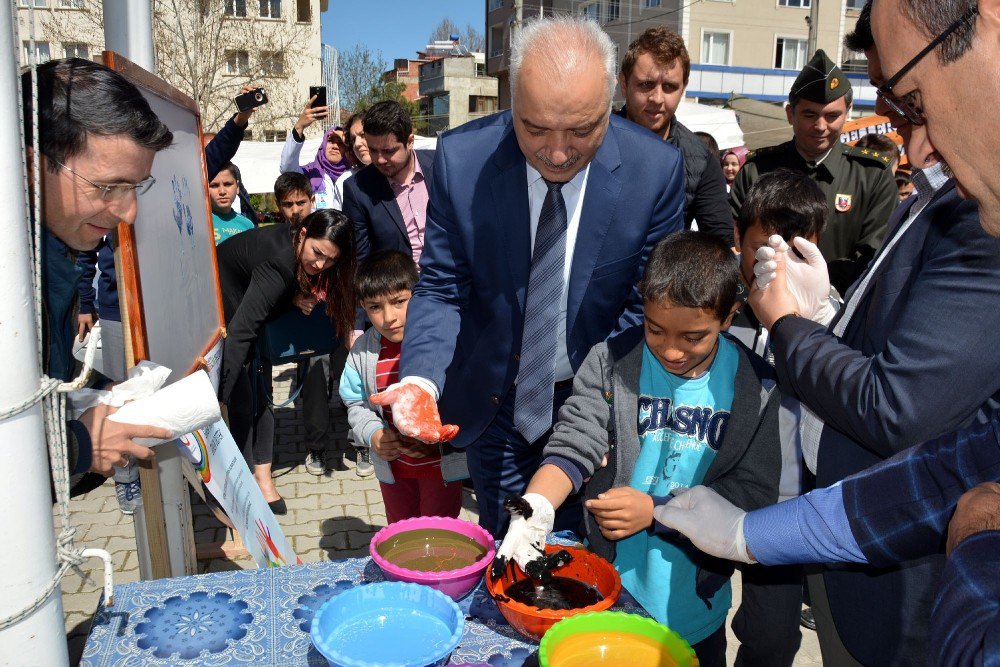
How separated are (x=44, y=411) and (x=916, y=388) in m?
1.42

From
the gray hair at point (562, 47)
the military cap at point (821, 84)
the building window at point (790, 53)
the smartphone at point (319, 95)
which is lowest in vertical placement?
the gray hair at point (562, 47)

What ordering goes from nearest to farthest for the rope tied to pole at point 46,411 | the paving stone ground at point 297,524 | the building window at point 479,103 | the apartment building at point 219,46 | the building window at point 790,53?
the rope tied to pole at point 46,411 → the paving stone ground at point 297,524 → the apartment building at point 219,46 → the building window at point 790,53 → the building window at point 479,103

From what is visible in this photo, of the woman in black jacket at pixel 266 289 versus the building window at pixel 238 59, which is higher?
the building window at pixel 238 59

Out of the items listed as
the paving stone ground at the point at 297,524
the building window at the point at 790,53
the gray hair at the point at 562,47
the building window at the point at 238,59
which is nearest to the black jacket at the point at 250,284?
the paving stone ground at the point at 297,524

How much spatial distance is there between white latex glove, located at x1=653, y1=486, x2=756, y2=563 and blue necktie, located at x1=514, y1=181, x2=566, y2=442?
57cm

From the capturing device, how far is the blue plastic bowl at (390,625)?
118cm

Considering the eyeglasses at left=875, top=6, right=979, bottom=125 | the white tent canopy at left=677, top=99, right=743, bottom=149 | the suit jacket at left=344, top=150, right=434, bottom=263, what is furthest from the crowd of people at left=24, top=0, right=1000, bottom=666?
the white tent canopy at left=677, top=99, right=743, bottom=149

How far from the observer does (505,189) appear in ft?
6.68

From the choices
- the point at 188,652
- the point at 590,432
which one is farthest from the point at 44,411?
the point at 590,432

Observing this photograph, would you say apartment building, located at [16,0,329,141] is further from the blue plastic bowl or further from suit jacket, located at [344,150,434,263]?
the blue plastic bowl

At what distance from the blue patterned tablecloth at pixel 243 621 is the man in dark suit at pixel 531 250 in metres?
0.60

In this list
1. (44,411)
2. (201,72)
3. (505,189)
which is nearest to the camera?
(44,411)

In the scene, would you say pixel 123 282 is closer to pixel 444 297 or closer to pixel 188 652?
pixel 444 297

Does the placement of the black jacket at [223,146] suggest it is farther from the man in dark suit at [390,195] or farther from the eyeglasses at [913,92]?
the eyeglasses at [913,92]
